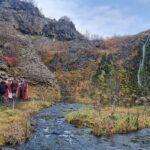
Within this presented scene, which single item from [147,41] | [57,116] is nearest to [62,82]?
[147,41]

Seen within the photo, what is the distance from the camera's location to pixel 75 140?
24.7 meters

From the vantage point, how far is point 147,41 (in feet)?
248

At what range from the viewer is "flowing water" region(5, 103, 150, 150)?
22.8 metres

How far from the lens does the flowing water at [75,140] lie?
22759mm

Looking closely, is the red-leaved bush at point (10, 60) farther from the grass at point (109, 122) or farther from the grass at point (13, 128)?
the grass at point (109, 122)

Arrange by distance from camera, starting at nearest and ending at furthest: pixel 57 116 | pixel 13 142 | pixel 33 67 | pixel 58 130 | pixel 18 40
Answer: pixel 13 142 < pixel 58 130 < pixel 57 116 < pixel 33 67 < pixel 18 40

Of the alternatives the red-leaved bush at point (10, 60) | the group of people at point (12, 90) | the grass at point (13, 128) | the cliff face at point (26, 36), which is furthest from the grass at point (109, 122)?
the red-leaved bush at point (10, 60)

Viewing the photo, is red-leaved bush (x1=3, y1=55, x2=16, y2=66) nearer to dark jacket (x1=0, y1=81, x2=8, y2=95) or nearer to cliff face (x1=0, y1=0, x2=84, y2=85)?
cliff face (x1=0, y1=0, x2=84, y2=85)

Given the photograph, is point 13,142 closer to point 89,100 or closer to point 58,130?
point 58,130

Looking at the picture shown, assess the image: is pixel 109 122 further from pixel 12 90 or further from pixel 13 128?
pixel 12 90

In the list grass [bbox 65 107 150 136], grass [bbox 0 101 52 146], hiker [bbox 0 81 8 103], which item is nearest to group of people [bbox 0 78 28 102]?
hiker [bbox 0 81 8 103]

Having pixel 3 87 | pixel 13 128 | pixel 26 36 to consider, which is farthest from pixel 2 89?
pixel 26 36

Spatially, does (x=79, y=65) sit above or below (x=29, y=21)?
below

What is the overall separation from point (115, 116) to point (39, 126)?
235 inches
